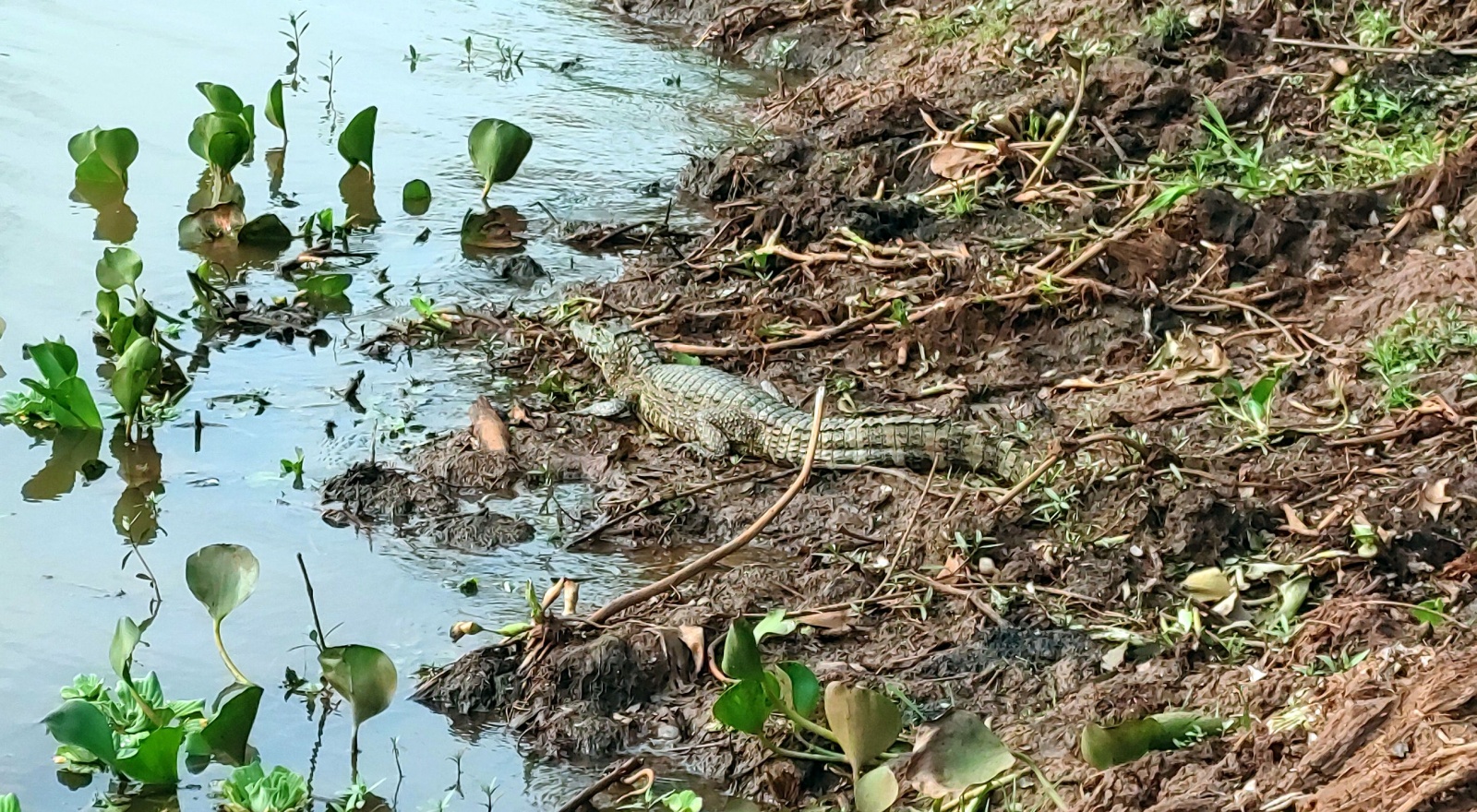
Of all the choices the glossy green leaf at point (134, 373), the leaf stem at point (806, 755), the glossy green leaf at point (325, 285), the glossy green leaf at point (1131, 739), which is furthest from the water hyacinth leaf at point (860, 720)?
the glossy green leaf at point (325, 285)

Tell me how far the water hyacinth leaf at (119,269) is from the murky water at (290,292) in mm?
316

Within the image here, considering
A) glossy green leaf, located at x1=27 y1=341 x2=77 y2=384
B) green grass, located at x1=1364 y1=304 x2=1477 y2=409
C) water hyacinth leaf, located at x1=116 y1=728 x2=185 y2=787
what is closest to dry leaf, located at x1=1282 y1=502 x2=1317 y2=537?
green grass, located at x1=1364 y1=304 x2=1477 y2=409

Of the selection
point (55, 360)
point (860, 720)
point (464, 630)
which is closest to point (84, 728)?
point (464, 630)

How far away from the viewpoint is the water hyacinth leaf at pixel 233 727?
320cm

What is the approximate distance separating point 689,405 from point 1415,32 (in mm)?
3852

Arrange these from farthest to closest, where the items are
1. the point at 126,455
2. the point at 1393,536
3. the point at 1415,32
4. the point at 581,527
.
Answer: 1. the point at 1415,32
2. the point at 126,455
3. the point at 581,527
4. the point at 1393,536

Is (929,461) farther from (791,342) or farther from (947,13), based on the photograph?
(947,13)

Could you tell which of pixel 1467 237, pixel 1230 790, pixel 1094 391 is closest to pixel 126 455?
pixel 1094 391

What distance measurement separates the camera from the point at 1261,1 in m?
6.93

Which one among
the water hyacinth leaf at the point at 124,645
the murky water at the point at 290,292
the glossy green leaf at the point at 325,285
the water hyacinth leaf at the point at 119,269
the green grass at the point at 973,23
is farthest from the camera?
the green grass at the point at 973,23

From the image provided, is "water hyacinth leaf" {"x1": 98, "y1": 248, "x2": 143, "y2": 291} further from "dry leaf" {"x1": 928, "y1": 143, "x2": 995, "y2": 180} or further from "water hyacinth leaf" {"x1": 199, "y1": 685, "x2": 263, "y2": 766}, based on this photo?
"dry leaf" {"x1": 928, "y1": 143, "x2": 995, "y2": 180}

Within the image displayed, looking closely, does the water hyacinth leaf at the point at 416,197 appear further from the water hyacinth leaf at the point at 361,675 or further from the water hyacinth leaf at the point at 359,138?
the water hyacinth leaf at the point at 361,675

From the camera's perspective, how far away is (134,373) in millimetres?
4766

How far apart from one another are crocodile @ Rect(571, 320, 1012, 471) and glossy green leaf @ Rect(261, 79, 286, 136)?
2.64 meters
